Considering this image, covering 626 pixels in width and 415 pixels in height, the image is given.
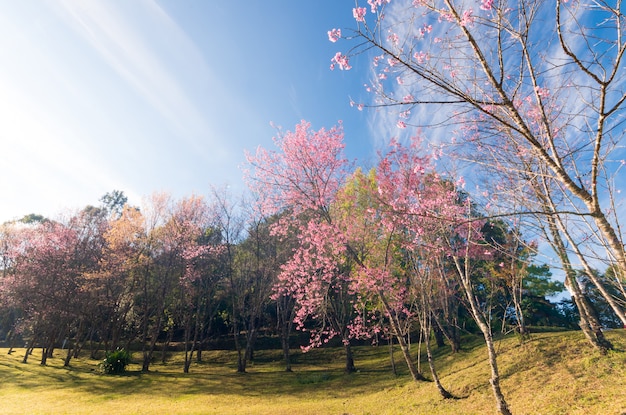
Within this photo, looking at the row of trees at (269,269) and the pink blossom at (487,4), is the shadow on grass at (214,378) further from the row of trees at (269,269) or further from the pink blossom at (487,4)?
the pink blossom at (487,4)

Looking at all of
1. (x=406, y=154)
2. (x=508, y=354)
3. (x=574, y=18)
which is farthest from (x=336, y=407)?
(x=574, y=18)

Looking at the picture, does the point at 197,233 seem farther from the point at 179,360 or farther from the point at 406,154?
the point at 406,154

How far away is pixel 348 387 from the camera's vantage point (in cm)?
1411

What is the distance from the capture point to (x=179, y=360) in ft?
79.4

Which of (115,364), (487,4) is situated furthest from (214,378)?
(487,4)

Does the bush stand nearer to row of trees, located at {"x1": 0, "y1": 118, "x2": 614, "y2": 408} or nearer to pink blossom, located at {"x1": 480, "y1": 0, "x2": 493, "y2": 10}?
row of trees, located at {"x1": 0, "y1": 118, "x2": 614, "y2": 408}

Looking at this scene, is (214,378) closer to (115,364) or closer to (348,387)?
(115,364)

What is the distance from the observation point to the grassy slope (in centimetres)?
804

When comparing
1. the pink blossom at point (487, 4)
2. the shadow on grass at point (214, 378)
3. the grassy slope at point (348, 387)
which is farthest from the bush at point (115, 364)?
the pink blossom at point (487, 4)

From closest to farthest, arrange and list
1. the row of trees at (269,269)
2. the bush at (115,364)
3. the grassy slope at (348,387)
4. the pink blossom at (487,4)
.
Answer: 1. the pink blossom at (487,4)
2. the grassy slope at (348,387)
3. the row of trees at (269,269)
4. the bush at (115,364)

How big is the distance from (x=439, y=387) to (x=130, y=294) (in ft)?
72.9

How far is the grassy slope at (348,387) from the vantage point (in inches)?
316

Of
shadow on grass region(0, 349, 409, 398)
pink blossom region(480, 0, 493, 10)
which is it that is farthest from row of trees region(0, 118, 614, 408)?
pink blossom region(480, 0, 493, 10)

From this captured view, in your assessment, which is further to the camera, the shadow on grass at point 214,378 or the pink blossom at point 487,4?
the shadow on grass at point 214,378
